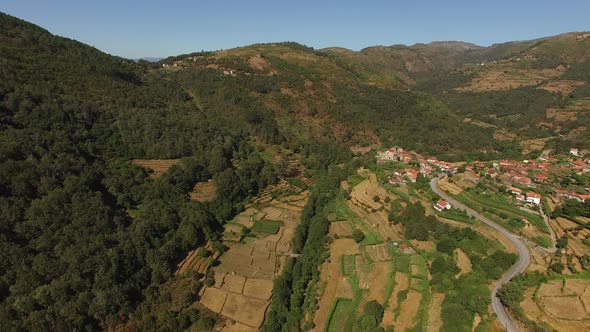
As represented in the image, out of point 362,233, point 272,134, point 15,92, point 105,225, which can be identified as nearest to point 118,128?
A: point 15,92

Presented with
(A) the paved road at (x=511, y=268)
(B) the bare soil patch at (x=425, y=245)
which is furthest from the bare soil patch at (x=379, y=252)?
(A) the paved road at (x=511, y=268)

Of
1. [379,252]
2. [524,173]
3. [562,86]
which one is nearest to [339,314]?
[379,252]

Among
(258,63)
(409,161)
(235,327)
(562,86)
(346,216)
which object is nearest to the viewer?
(235,327)

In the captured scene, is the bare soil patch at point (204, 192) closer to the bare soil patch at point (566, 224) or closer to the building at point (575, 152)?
the bare soil patch at point (566, 224)

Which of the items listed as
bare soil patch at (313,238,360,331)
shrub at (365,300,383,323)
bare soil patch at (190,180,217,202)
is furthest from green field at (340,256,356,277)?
bare soil patch at (190,180,217,202)

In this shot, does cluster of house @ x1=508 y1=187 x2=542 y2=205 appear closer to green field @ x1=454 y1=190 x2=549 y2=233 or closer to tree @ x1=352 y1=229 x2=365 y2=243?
green field @ x1=454 y1=190 x2=549 y2=233

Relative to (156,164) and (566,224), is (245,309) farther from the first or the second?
(566,224)
